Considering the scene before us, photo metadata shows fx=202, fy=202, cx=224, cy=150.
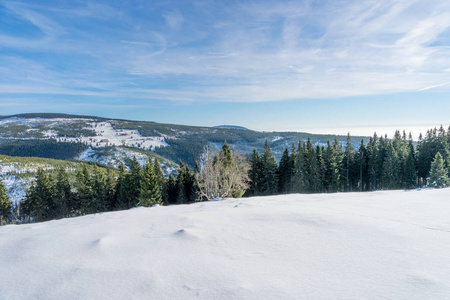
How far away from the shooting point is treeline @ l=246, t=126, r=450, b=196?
42344 millimetres

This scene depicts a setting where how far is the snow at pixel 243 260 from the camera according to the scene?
3229 mm

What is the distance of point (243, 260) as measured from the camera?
164 inches

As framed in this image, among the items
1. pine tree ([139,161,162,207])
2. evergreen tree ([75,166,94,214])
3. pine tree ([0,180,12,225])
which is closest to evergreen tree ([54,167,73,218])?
evergreen tree ([75,166,94,214])

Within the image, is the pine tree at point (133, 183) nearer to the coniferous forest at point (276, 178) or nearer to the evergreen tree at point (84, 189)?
the coniferous forest at point (276, 178)

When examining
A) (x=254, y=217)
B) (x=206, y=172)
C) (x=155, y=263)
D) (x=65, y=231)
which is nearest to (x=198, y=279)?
(x=155, y=263)

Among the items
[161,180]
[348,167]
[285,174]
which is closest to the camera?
[161,180]

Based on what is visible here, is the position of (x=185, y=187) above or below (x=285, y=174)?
below

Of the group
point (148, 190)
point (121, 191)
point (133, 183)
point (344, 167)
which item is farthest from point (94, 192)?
point (344, 167)

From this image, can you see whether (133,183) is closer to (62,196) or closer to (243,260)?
(62,196)

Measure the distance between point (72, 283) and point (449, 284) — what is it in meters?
6.18

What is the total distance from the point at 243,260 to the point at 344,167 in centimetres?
5120

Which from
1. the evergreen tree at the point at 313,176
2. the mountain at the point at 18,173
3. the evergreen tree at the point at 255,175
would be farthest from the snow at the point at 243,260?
the mountain at the point at 18,173

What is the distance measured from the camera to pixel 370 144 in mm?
50688

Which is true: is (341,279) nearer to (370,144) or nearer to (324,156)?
(324,156)
